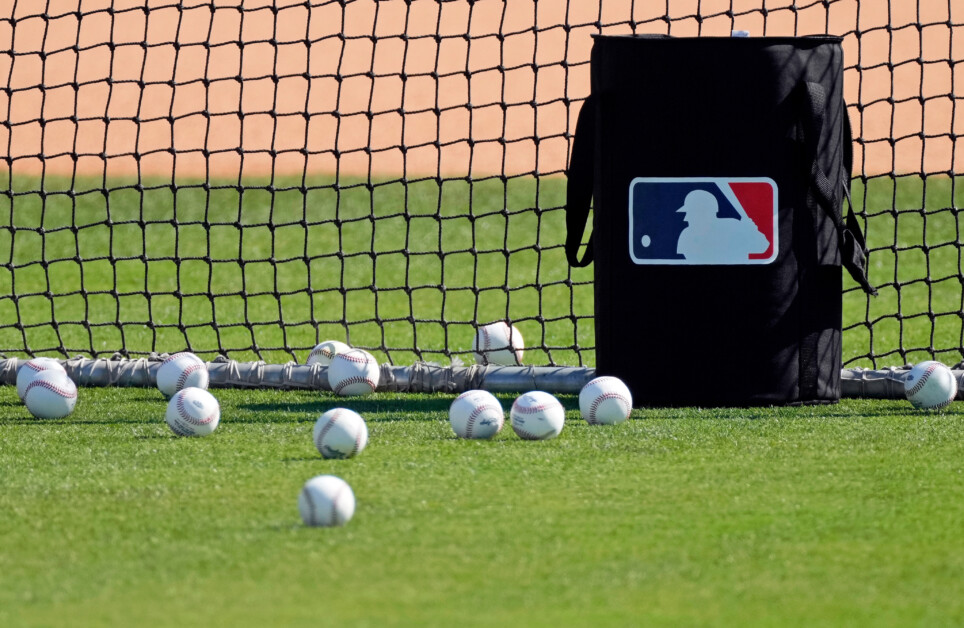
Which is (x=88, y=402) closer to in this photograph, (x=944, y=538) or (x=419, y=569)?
(x=419, y=569)

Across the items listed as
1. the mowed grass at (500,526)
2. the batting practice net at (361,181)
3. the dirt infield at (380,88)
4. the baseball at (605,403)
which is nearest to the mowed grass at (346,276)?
the batting practice net at (361,181)

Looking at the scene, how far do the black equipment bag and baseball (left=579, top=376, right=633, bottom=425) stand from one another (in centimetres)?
44

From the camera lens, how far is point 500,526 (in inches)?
141

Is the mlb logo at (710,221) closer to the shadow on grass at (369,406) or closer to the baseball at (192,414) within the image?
the shadow on grass at (369,406)

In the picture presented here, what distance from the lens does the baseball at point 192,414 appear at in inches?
196

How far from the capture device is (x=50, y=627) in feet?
9.20

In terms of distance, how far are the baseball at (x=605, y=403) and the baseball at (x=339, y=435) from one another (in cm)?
102

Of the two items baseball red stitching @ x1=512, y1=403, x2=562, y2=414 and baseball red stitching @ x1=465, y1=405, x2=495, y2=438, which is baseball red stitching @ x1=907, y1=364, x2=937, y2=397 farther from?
baseball red stitching @ x1=465, y1=405, x2=495, y2=438

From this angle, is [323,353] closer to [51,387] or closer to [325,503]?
[51,387]

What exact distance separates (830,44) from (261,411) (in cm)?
277

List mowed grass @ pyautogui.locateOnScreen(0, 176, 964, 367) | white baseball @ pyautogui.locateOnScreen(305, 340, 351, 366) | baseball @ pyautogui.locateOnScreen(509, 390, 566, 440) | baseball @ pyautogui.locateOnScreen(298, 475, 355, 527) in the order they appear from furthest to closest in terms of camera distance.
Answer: mowed grass @ pyautogui.locateOnScreen(0, 176, 964, 367)
white baseball @ pyautogui.locateOnScreen(305, 340, 351, 366)
baseball @ pyautogui.locateOnScreen(509, 390, 566, 440)
baseball @ pyautogui.locateOnScreen(298, 475, 355, 527)

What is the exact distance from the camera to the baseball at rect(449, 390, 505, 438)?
489cm

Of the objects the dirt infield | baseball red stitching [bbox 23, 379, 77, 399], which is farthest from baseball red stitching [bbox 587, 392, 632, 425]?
the dirt infield

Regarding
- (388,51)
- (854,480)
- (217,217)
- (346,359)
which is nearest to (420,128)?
(388,51)
